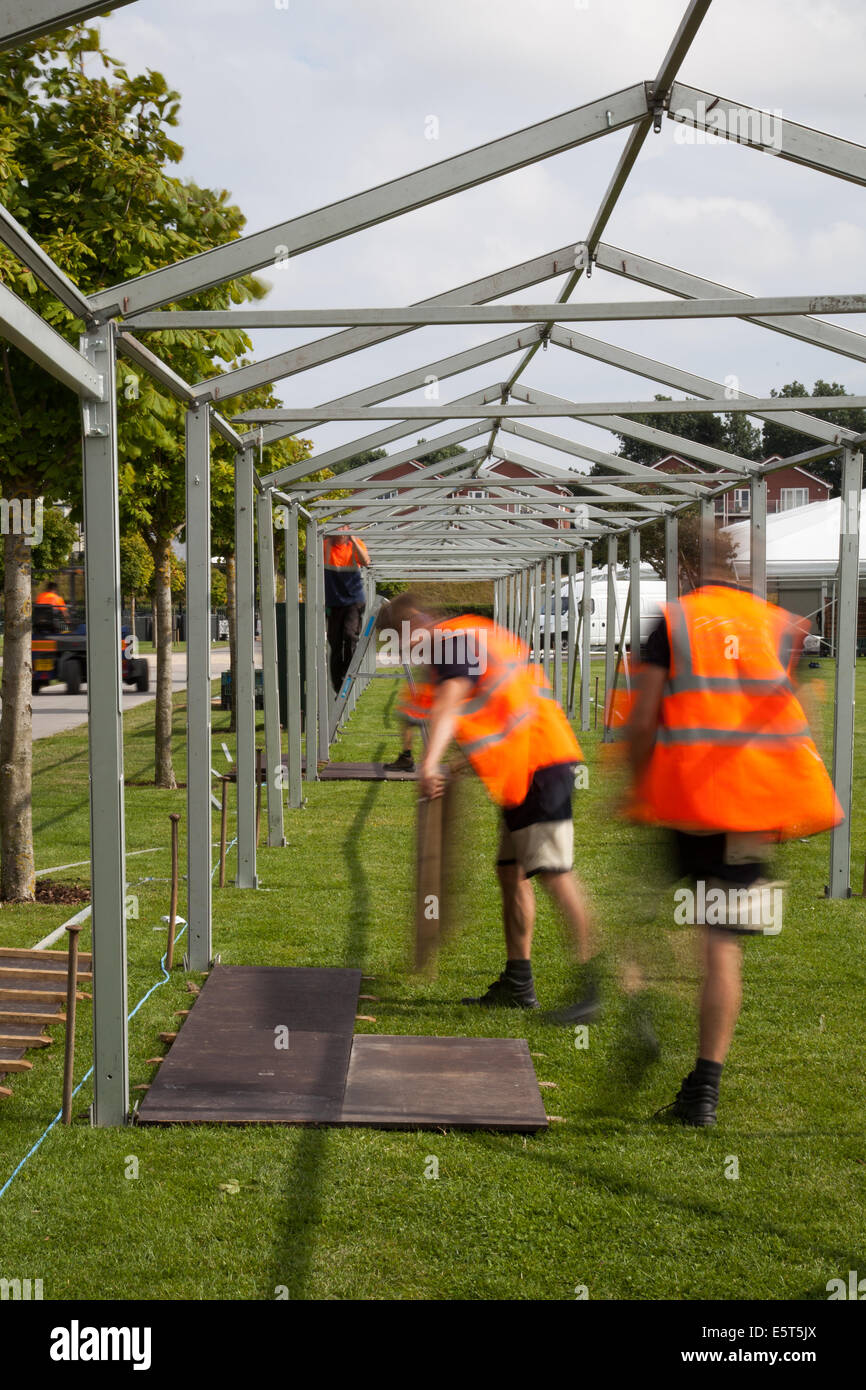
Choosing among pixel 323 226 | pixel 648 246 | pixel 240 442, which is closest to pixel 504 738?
pixel 323 226

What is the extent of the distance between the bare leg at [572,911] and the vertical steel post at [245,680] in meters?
2.56

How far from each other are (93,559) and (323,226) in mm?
1406

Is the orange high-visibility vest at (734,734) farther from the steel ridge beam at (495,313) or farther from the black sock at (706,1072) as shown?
the steel ridge beam at (495,313)

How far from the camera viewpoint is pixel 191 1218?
11.8ft

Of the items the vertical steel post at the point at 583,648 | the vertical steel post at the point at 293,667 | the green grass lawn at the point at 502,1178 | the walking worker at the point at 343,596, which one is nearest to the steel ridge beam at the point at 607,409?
the green grass lawn at the point at 502,1178

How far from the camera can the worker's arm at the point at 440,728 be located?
4.72 meters

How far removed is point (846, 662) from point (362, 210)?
13.9 feet

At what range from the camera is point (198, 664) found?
19.1ft

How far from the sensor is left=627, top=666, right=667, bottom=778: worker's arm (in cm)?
412

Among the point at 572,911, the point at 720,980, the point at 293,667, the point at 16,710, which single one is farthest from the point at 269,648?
the point at 720,980

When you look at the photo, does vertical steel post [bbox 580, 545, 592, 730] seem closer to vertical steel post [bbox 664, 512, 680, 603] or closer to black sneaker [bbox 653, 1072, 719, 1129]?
vertical steel post [bbox 664, 512, 680, 603]

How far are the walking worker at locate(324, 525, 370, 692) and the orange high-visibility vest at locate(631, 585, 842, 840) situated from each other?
435 inches
